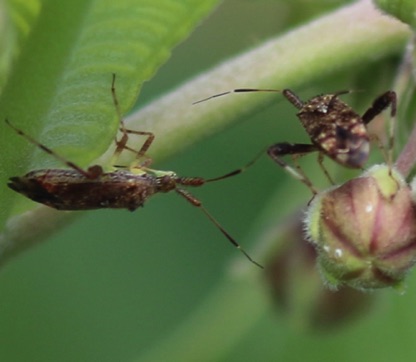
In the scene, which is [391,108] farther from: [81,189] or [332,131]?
[81,189]

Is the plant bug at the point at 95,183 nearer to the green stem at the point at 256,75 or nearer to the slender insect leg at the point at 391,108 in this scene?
the green stem at the point at 256,75

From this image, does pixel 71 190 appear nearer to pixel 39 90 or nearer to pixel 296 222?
pixel 39 90

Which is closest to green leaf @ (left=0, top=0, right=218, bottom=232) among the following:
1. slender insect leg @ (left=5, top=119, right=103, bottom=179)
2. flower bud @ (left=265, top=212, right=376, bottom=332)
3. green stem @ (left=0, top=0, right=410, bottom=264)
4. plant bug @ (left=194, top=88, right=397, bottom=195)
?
slender insect leg @ (left=5, top=119, right=103, bottom=179)

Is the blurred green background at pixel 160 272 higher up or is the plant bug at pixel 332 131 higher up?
the plant bug at pixel 332 131

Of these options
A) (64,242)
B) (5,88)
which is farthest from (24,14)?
(64,242)

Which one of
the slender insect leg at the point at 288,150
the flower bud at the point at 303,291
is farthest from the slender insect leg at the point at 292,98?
the flower bud at the point at 303,291
